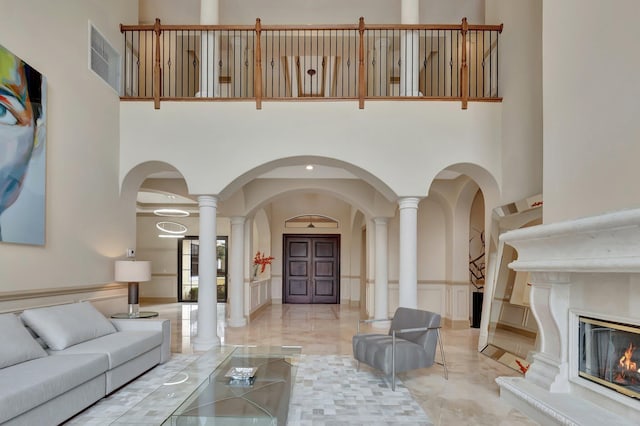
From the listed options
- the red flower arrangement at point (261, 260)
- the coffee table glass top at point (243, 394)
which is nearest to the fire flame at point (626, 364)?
the coffee table glass top at point (243, 394)

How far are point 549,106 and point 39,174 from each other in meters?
4.97

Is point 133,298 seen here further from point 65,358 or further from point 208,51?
point 208,51

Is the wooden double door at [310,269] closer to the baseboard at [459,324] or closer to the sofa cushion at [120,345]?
the baseboard at [459,324]

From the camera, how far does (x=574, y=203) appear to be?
11.6ft

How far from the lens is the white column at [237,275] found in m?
8.51

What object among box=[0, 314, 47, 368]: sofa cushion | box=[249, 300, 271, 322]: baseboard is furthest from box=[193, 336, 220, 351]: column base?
box=[249, 300, 271, 322]: baseboard

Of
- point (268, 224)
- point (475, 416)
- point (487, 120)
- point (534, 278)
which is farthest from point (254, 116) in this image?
point (268, 224)

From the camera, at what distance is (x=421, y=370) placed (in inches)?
205

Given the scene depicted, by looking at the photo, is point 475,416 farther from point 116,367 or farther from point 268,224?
point 268,224

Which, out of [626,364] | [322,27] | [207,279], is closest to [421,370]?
[626,364]

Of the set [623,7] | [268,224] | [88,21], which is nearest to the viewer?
[623,7]

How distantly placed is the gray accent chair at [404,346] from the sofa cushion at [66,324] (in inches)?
113

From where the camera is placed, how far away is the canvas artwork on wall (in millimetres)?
3773

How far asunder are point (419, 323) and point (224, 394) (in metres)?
2.51
